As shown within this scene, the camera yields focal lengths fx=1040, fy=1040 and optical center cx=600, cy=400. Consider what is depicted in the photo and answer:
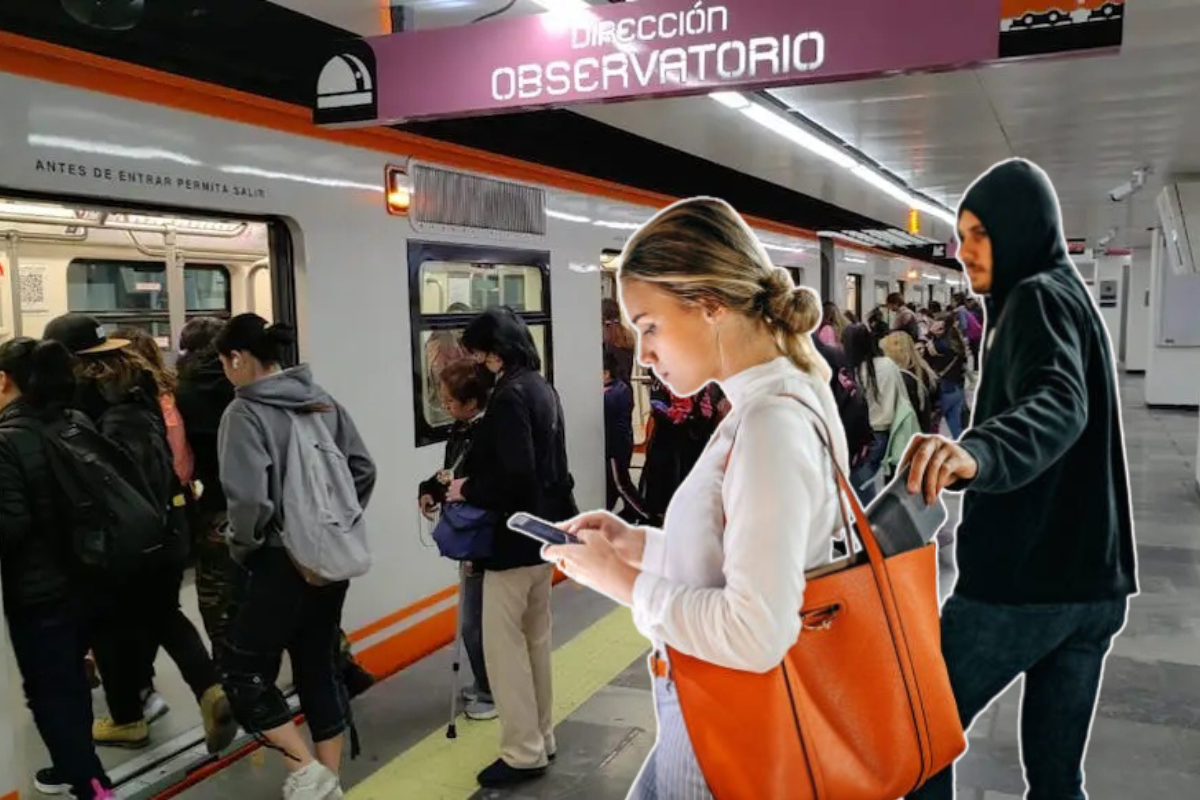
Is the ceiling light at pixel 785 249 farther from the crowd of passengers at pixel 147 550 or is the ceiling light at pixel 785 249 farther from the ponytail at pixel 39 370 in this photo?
the ponytail at pixel 39 370

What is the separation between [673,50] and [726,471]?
5.79 feet

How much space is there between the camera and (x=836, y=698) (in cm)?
130

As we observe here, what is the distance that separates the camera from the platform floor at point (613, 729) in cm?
330

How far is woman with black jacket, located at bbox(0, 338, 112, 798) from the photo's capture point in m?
2.96

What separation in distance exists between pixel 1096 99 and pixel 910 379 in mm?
2054

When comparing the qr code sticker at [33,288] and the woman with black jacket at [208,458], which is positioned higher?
the qr code sticker at [33,288]

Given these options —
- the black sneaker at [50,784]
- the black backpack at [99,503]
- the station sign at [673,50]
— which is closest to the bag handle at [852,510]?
the station sign at [673,50]

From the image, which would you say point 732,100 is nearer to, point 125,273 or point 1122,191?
point 125,273

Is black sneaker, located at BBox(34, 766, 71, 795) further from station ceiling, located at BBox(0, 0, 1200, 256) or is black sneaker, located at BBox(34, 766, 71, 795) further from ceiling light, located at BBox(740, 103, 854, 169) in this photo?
ceiling light, located at BBox(740, 103, 854, 169)

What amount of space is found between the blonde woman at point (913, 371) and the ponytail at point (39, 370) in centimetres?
368

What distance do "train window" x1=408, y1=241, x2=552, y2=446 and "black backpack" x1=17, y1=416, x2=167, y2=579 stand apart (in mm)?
1436

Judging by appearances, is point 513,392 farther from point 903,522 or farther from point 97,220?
point 97,220

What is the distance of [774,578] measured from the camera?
1.21 metres

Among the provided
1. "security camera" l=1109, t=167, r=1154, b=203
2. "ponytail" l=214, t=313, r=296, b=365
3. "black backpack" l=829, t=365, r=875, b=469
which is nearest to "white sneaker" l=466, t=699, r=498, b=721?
"ponytail" l=214, t=313, r=296, b=365
